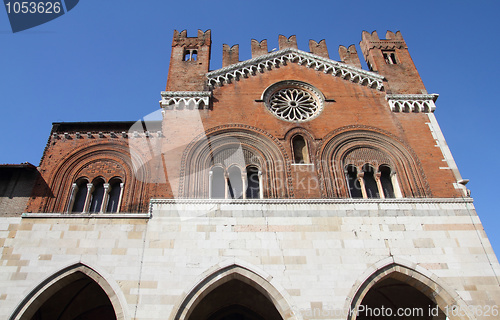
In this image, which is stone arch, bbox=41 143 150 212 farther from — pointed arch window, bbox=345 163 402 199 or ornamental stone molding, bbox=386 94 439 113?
ornamental stone molding, bbox=386 94 439 113

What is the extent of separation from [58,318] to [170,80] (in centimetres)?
810

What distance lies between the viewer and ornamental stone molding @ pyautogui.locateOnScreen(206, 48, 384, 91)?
47.0ft

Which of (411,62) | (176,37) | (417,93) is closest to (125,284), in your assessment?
(176,37)

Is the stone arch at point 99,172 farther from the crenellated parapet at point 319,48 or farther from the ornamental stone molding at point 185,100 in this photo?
the crenellated parapet at point 319,48

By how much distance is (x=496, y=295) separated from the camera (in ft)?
31.6

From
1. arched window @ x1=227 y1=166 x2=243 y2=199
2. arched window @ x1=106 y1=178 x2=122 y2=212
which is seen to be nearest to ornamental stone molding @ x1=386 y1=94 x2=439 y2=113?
arched window @ x1=227 y1=166 x2=243 y2=199

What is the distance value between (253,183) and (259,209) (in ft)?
4.81

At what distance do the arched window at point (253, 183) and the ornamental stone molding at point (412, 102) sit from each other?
5284mm

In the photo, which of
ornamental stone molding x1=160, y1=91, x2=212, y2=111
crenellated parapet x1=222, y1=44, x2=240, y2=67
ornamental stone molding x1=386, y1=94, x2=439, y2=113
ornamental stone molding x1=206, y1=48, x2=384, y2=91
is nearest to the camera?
ornamental stone molding x1=160, y1=91, x2=212, y2=111

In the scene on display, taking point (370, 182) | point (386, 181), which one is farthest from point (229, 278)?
point (386, 181)

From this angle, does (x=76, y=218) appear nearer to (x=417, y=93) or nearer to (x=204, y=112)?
(x=204, y=112)

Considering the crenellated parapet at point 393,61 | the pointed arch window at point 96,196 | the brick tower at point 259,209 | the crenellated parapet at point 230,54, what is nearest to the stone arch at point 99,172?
the brick tower at point 259,209

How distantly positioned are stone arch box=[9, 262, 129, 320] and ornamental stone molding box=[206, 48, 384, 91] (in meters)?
7.31

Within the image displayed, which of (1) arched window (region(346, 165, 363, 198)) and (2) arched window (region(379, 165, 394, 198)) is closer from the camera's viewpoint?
(1) arched window (region(346, 165, 363, 198))
